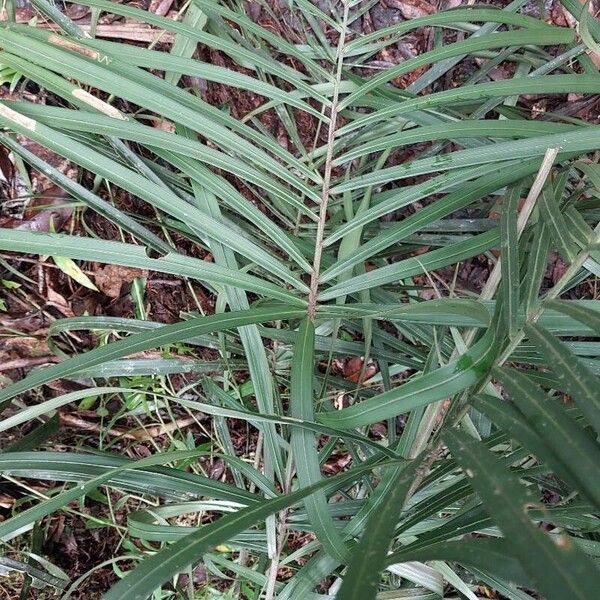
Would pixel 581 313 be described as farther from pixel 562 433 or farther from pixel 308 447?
pixel 308 447

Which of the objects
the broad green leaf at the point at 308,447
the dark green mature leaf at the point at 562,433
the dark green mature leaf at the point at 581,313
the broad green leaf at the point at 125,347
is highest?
the dark green mature leaf at the point at 581,313

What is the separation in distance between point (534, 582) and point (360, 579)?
4.3 inches

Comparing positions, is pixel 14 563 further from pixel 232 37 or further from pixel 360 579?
pixel 232 37

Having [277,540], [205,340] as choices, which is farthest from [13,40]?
[277,540]

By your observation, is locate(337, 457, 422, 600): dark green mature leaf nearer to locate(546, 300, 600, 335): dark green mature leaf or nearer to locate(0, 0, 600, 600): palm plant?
locate(0, 0, 600, 600): palm plant

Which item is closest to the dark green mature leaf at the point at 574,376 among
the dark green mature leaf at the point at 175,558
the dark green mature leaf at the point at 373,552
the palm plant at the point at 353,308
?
the palm plant at the point at 353,308

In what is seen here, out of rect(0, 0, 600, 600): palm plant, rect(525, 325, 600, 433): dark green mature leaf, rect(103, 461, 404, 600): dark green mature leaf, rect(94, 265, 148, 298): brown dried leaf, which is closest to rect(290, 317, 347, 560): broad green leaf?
rect(0, 0, 600, 600): palm plant

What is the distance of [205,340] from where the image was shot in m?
0.81

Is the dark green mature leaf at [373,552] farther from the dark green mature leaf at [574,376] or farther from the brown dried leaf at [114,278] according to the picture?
the brown dried leaf at [114,278]

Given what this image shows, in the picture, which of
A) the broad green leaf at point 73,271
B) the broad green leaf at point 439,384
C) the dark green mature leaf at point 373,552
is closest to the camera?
the dark green mature leaf at point 373,552

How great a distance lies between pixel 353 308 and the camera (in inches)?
24.5

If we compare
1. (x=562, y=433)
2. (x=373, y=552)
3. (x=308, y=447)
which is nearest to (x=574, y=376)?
(x=562, y=433)

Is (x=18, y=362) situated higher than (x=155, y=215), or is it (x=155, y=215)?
(x=155, y=215)

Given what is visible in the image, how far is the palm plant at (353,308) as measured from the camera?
16.9 inches
